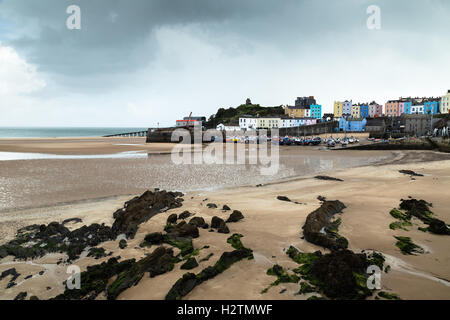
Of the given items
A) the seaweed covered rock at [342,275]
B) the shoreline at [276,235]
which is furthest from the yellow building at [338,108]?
the seaweed covered rock at [342,275]

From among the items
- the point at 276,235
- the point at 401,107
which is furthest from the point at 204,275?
the point at 401,107

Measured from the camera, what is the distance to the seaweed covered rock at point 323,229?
564 centimetres

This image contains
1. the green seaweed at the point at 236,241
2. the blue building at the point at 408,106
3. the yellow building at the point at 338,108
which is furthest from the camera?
the yellow building at the point at 338,108

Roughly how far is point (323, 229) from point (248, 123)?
90.4 m

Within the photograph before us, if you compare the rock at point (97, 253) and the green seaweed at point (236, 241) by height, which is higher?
the green seaweed at point (236, 241)

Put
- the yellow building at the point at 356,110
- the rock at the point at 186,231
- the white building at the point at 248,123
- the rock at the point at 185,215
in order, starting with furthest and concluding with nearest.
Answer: the yellow building at the point at 356,110 < the white building at the point at 248,123 < the rock at the point at 185,215 < the rock at the point at 186,231

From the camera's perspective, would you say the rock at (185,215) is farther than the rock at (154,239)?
Yes

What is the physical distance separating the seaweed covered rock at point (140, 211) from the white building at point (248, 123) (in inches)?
3382

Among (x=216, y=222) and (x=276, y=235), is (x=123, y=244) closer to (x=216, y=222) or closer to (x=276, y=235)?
(x=216, y=222)

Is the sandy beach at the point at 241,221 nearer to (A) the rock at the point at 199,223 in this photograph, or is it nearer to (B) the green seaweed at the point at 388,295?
(B) the green seaweed at the point at 388,295

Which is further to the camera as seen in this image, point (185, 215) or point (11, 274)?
point (185, 215)

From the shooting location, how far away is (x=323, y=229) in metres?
6.51

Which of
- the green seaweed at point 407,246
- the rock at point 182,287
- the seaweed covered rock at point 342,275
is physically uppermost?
the seaweed covered rock at point 342,275
